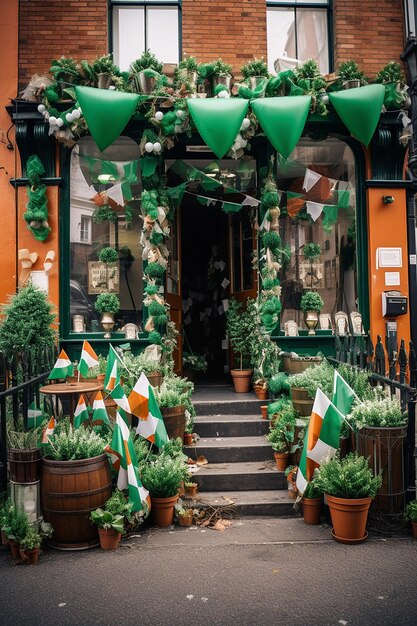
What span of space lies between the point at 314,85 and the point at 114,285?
13.1 ft

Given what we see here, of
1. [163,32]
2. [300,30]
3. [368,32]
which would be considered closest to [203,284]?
[163,32]

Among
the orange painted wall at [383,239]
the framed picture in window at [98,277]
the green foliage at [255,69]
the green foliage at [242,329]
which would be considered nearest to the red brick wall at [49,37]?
the green foliage at [255,69]

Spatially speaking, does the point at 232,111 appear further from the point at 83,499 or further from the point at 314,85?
the point at 83,499

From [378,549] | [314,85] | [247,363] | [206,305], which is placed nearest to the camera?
[378,549]

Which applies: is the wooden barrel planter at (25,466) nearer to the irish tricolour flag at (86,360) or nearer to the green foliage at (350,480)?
the irish tricolour flag at (86,360)

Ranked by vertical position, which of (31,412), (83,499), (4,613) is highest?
(31,412)

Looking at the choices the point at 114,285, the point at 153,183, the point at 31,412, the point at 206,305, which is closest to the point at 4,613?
the point at 31,412

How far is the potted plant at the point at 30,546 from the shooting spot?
14.6ft

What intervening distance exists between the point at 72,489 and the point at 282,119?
5.06 metres

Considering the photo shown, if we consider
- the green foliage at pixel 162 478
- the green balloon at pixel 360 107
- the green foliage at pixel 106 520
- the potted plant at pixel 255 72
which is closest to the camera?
the green foliage at pixel 106 520

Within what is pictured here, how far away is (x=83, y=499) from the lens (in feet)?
15.5

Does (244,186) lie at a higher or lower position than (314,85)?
lower

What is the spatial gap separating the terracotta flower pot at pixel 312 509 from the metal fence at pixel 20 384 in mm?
2795

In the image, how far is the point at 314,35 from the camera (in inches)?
350
